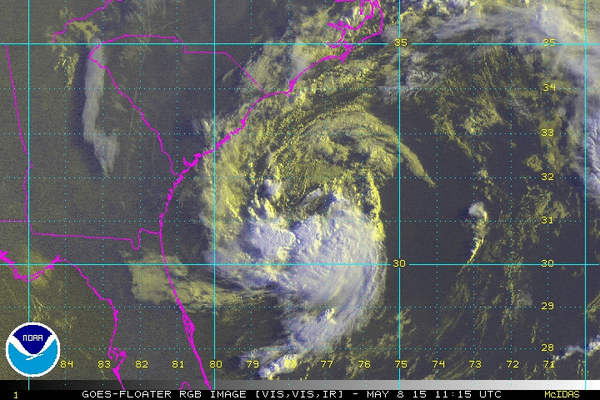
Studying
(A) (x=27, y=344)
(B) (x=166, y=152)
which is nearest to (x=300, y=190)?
(B) (x=166, y=152)

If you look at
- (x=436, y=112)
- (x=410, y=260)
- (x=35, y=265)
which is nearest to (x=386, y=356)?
(x=410, y=260)

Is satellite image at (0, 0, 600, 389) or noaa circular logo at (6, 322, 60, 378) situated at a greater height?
satellite image at (0, 0, 600, 389)

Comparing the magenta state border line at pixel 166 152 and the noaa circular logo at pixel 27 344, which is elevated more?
the magenta state border line at pixel 166 152

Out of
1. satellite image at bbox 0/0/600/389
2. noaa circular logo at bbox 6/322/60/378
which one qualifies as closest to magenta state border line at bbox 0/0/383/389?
satellite image at bbox 0/0/600/389

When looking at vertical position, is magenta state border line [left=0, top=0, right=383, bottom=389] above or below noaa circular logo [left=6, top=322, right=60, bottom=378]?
above

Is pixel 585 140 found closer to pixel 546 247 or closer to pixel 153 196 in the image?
pixel 546 247

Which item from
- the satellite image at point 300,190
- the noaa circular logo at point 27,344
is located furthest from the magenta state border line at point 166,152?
the noaa circular logo at point 27,344

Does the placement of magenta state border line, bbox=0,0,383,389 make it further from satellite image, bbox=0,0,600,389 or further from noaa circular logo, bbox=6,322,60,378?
noaa circular logo, bbox=6,322,60,378

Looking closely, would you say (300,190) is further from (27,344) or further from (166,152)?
(27,344)

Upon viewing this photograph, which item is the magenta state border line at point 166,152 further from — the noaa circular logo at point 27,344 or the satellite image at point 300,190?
the noaa circular logo at point 27,344
